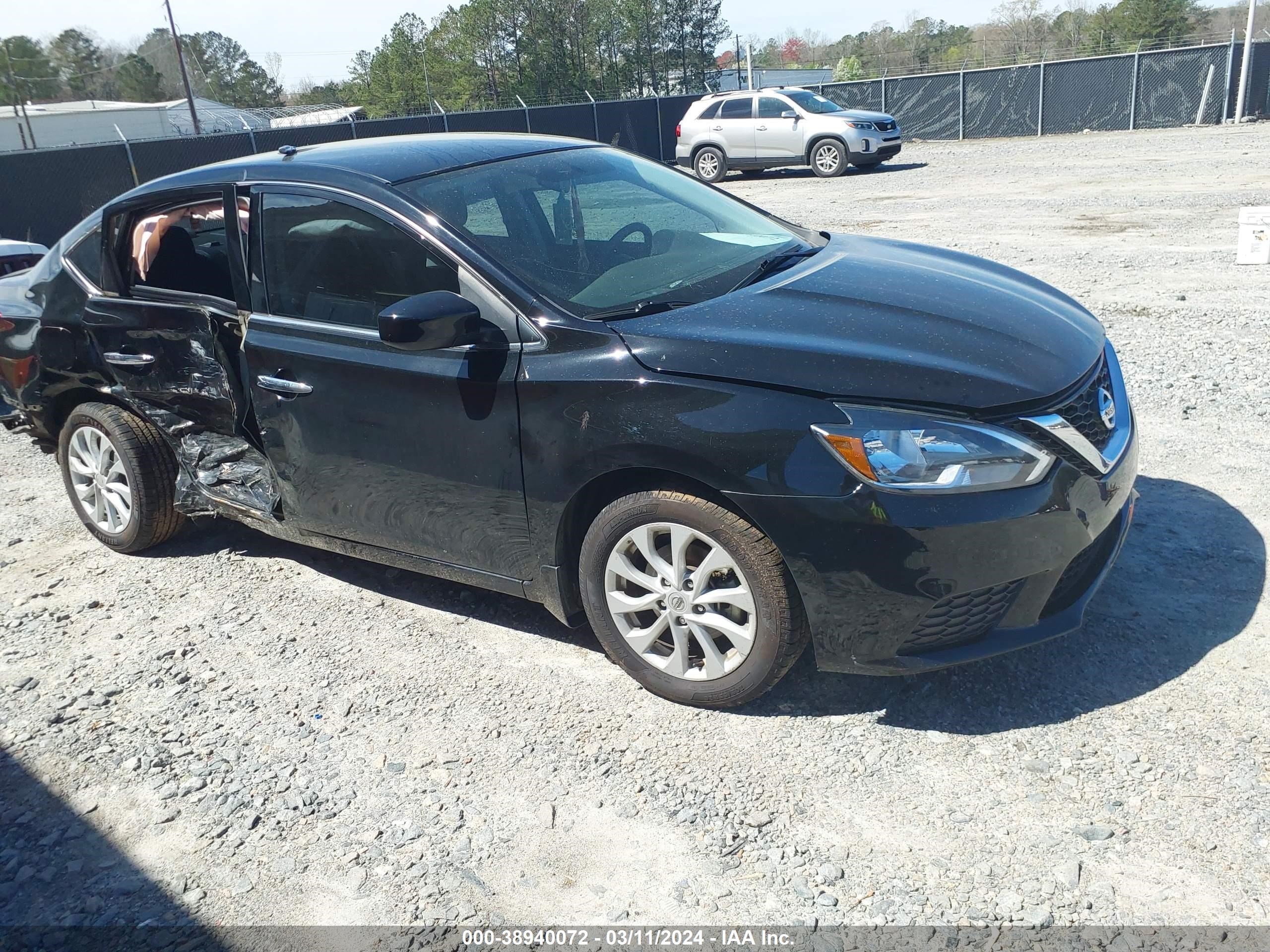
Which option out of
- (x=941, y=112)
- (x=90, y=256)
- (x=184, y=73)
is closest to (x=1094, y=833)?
(x=90, y=256)

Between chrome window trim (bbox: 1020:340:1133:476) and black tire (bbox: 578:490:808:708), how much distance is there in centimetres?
85

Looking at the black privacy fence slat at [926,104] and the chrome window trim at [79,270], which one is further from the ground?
the chrome window trim at [79,270]

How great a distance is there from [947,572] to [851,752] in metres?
0.64

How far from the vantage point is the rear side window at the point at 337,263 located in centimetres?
364

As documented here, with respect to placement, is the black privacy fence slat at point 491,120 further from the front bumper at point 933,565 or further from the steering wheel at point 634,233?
the front bumper at point 933,565

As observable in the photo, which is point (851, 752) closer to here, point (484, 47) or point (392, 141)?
point (392, 141)

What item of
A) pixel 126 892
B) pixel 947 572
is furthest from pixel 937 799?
pixel 126 892

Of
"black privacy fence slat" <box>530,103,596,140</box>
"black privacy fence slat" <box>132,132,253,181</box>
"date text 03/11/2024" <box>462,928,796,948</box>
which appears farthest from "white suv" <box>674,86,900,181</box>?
"date text 03/11/2024" <box>462,928,796,948</box>

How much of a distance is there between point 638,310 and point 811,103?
20.2 meters

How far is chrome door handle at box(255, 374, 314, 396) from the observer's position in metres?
3.87

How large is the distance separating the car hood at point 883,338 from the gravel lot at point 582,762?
3.25ft

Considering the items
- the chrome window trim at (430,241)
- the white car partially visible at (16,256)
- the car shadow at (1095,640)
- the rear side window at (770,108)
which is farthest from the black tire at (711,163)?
the chrome window trim at (430,241)

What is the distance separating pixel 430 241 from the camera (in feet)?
11.6

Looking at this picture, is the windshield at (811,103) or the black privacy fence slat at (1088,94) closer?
the windshield at (811,103)
